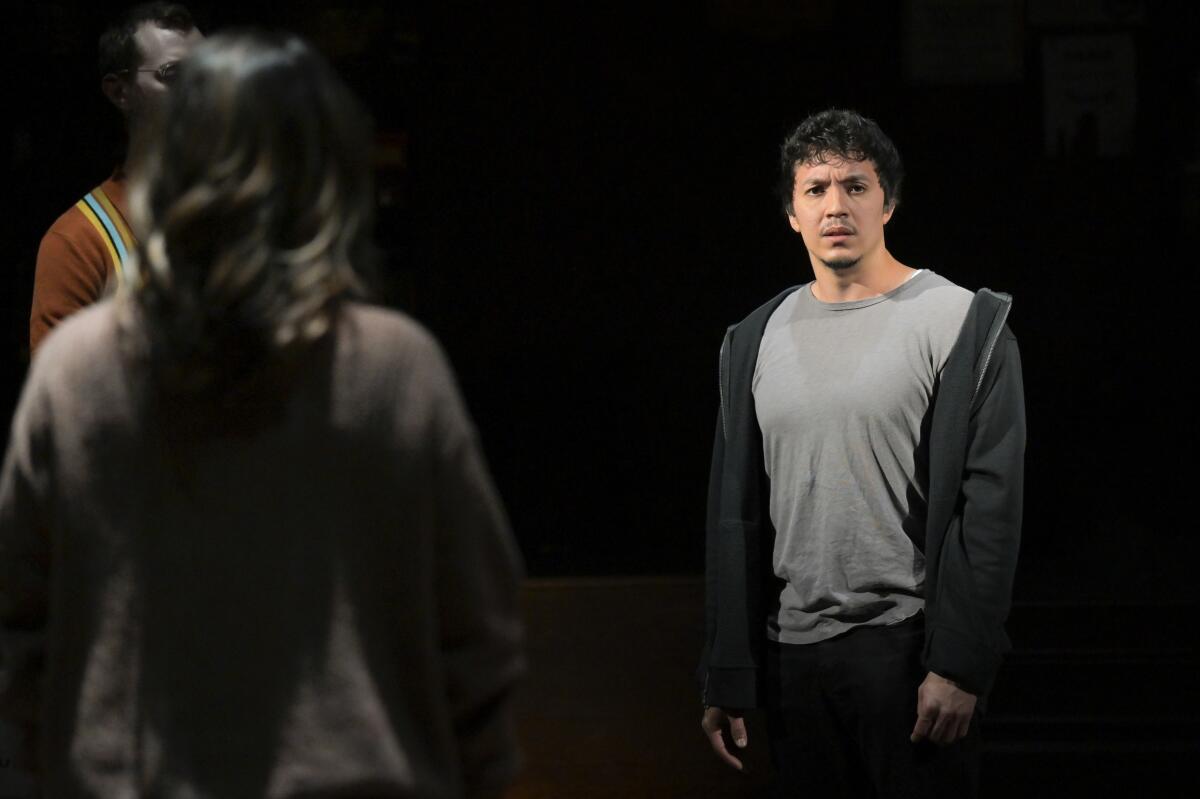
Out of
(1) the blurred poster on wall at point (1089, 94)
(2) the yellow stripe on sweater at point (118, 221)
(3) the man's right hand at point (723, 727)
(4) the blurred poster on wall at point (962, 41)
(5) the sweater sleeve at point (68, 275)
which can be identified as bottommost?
(3) the man's right hand at point (723, 727)

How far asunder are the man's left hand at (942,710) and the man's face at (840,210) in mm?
777

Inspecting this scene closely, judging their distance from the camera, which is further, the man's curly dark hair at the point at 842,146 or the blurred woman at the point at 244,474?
the man's curly dark hair at the point at 842,146

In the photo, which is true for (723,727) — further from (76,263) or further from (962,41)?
(962,41)

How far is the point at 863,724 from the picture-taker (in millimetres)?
2541

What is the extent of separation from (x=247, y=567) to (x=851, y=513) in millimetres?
1468

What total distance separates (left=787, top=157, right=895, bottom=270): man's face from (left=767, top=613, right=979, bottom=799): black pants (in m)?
0.68

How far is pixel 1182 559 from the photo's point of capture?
16.9 feet

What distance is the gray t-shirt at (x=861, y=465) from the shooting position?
2.54 meters

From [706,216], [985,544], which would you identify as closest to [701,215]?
[706,216]

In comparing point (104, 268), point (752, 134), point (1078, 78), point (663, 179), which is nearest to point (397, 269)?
point (663, 179)

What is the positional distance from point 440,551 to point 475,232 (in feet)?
13.1

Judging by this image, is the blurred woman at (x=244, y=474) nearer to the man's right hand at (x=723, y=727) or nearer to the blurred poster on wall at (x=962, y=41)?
the man's right hand at (x=723, y=727)

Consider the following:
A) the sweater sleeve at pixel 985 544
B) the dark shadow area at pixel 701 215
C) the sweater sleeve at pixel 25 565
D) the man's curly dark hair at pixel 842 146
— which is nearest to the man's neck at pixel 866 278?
the man's curly dark hair at pixel 842 146

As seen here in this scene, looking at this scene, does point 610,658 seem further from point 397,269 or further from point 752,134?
point 752,134
